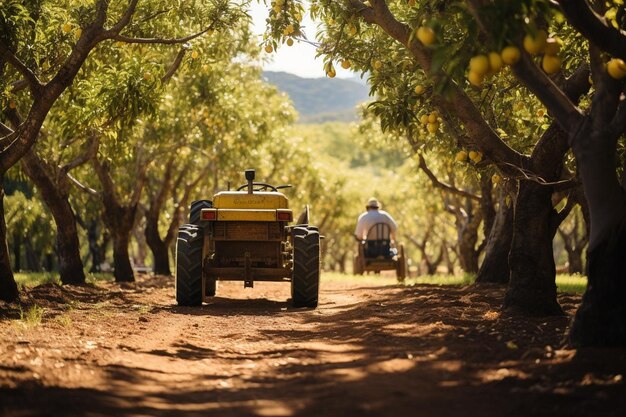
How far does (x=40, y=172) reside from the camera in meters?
16.2

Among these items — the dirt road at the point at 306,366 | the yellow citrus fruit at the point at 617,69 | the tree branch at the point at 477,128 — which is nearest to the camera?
the dirt road at the point at 306,366

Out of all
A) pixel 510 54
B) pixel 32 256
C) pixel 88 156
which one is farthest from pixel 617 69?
pixel 32 256

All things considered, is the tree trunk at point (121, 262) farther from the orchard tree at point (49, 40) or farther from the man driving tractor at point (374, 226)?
the man driving tractor at point (374, 226)

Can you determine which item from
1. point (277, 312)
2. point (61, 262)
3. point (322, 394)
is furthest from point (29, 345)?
point (61, 262)

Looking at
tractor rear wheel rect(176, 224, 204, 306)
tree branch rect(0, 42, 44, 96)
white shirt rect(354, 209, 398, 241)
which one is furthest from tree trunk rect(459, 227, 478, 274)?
→ tree branch rect(0, 42, 44, 96)

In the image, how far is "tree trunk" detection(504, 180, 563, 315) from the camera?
10.2 metres

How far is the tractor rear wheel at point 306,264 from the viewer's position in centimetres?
1320

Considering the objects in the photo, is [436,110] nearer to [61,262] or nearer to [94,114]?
[94,114]

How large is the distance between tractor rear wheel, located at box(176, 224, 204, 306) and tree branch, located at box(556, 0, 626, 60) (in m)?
7.85

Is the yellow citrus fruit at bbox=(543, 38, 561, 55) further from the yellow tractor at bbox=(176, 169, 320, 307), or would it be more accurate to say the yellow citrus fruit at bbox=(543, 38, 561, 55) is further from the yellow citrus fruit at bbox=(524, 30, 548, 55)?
the yellow tractor at bbox=(176, 169, 320, 307)

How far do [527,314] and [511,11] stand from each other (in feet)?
17.0

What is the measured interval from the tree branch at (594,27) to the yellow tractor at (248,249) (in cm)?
700

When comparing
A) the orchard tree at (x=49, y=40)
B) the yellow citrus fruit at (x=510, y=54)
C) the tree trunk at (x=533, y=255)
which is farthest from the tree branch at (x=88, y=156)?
the yellow citrus fruit at (x=510, y=54)

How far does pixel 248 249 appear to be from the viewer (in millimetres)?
14172
